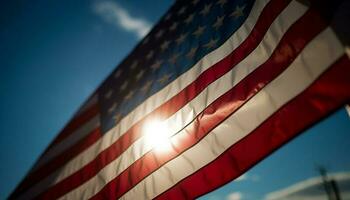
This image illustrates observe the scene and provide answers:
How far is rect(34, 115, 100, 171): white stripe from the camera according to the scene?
6605 millimetres

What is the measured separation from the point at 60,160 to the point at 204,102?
366 centimetres

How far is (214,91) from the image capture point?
4.16m

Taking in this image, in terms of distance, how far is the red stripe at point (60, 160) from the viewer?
246 inches

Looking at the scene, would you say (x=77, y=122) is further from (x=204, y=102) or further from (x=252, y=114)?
(x=252, y=114)

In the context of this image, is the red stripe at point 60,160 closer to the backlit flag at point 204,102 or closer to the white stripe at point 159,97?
the backlit flag at point 204,102

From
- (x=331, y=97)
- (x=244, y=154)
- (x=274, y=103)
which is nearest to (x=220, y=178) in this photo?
(x=244, y=154)

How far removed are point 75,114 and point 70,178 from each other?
6.07 ft

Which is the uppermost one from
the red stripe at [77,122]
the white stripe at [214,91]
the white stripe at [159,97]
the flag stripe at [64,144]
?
the red stripe at [77,122]


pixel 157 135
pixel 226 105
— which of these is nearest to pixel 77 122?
pixel 157 135

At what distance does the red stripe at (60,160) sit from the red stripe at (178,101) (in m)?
0.51

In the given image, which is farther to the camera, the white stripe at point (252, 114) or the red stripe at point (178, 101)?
the red stripe at point (178, 101)

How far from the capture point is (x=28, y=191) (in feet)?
22.5

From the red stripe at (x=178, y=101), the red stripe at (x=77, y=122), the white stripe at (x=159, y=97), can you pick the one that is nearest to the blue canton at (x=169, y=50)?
the white stripe at (x=159, y=97)

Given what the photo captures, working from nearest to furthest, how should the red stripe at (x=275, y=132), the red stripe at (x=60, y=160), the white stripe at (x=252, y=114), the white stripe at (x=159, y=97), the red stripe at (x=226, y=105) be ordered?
the red stripe at (x=275, y=132) → the white stripe at (x=252, y=114) → the red stripe at (x=226, y=105) → the white stripe at (x=159, y=97) → the red stripe at (x=60, y=160)
